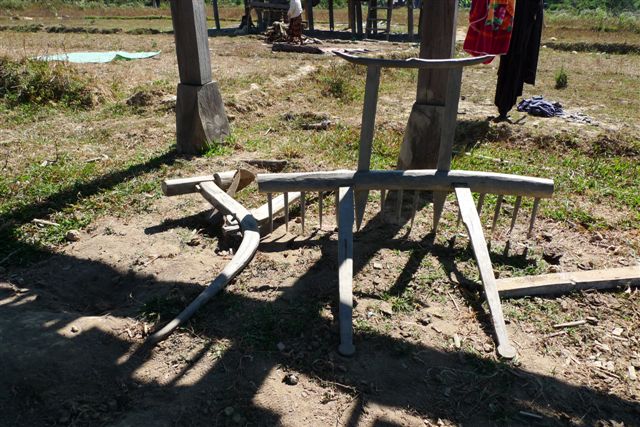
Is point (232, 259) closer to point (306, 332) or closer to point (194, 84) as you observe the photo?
point (306, 332)

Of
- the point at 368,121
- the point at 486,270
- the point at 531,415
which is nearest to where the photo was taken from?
the point at 531,415

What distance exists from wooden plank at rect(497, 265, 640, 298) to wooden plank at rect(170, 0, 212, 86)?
4154 mm

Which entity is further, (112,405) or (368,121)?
(368,121)

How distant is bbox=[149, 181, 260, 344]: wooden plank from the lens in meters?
3.06

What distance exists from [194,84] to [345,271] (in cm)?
361

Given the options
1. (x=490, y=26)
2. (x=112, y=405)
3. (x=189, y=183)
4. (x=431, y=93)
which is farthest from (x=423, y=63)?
(x=490, y=26)

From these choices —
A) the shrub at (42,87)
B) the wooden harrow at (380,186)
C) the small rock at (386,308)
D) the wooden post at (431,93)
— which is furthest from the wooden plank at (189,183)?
the shrub at (42,87)

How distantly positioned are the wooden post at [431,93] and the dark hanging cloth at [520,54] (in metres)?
2.97

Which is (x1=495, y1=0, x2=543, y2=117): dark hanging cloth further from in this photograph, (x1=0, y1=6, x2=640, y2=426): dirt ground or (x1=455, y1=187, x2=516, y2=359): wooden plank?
(x1=455, y1=187, x2=516, y2=359): wooden plank

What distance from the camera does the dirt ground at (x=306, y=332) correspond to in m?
2.52

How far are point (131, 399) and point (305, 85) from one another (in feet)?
24.8

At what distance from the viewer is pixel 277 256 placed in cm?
393

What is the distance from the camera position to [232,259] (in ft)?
12.0

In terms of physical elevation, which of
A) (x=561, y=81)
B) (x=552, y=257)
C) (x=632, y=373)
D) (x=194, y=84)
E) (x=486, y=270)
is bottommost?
(x=632, y=373)
